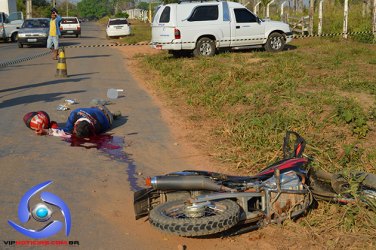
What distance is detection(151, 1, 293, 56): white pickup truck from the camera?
16.9m

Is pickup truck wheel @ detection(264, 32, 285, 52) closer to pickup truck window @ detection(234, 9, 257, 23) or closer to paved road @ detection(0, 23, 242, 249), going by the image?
pickup truck window @ detection(234, 9, 257, 23)

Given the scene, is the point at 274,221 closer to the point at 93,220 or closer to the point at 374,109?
the point at 93,220

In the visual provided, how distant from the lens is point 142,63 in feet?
59.3

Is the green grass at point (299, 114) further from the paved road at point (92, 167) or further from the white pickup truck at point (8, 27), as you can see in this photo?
the white pickup truck at point (8, 27)

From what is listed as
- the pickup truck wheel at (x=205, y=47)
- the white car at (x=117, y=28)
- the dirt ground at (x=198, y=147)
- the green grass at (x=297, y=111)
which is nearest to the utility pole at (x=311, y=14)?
the pickup truck wheel at (x=205, y=47)

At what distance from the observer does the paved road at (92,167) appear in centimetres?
426

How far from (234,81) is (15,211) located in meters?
7.23

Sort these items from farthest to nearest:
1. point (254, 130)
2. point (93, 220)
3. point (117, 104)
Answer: point (117, 104) → point (254, 130) → point (93, 220)

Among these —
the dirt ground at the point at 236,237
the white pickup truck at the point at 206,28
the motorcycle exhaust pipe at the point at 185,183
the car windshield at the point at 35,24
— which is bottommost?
the dirt ground at the point at 236,237

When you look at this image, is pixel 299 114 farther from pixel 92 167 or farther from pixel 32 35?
pixel 32 35

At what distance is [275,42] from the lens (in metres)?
18.6

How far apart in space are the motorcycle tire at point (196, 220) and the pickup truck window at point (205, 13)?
13698 mm

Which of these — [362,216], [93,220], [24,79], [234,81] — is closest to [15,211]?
[93,220]

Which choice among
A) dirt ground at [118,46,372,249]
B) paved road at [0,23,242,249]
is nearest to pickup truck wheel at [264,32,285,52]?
dirt ground at [118,46,372,249]
